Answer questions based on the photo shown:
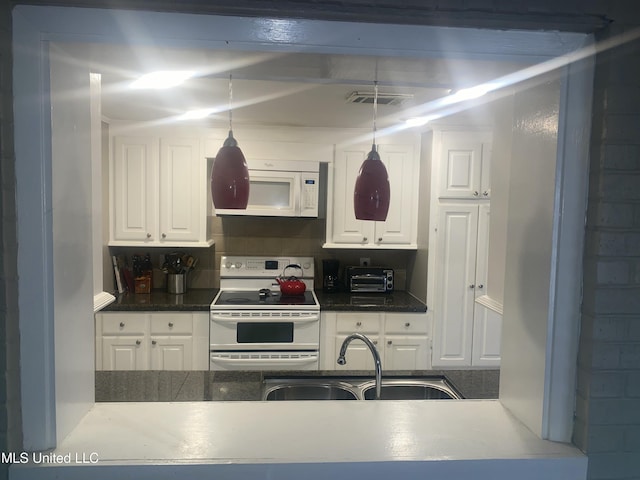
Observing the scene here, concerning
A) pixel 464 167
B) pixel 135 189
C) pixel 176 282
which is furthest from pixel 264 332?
pixel 464 167

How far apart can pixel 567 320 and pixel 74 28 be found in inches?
44.8

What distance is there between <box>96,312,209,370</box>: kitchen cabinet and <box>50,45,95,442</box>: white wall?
76.1 inches

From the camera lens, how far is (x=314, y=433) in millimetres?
927

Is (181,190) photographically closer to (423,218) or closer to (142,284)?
(142,284)

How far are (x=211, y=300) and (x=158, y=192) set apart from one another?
2.95 feet

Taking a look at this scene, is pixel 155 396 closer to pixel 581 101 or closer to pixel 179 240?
pixel 581 101

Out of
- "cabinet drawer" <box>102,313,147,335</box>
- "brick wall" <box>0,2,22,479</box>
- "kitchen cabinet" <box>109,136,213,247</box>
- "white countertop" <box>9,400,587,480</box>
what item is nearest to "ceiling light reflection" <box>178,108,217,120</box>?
"kitchen cabinet" <box>109,136,213,247</box>

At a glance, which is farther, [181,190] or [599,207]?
[181,190]

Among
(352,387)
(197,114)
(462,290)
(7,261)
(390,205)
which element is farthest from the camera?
(390,205)

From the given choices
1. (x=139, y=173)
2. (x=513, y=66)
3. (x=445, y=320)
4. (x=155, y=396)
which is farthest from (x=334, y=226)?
(x=513, y=66)

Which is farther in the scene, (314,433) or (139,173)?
(139,173)

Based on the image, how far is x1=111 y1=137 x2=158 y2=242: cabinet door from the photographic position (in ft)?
10.0

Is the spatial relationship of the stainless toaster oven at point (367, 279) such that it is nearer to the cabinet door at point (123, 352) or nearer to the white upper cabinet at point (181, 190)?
the white upper cabinet at point (181, 190)

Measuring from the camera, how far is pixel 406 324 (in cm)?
304
